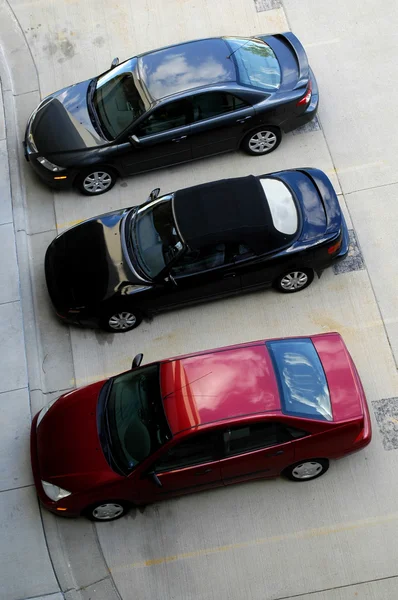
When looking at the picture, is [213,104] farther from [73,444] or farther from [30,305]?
[73,444]

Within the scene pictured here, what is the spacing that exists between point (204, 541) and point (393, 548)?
2021 mm

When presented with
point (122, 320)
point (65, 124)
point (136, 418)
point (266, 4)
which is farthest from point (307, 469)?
point (266, 4)

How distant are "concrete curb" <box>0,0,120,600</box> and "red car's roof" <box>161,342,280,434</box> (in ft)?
6.44

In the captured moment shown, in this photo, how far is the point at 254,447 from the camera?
6395 millimetres

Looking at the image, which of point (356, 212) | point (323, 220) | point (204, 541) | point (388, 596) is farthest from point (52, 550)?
point (356, 212)

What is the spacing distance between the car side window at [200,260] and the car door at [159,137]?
2085 mm

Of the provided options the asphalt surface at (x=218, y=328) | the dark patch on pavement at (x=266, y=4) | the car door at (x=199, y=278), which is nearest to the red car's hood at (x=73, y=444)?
the asphalt surface at (x=218, y=328)

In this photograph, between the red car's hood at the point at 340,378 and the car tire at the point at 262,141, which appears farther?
the car tire at the point at 262,141

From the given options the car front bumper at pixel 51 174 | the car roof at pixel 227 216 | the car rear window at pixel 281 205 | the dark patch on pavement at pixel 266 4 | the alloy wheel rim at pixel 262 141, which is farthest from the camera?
the dark patch on pavement at pixel 266 4

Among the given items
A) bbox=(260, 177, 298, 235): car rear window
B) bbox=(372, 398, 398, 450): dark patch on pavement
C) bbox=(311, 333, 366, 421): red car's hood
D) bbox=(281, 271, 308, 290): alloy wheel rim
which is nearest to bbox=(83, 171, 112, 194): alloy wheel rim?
bbox=(260, 177, 298, 235): car rear window

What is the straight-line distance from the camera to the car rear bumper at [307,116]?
8.92 meters

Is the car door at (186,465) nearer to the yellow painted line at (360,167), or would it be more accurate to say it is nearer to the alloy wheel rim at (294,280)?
the alloy wheel rim at (294,280)

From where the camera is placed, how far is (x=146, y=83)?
28.2 feet

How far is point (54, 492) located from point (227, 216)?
3638 mm
